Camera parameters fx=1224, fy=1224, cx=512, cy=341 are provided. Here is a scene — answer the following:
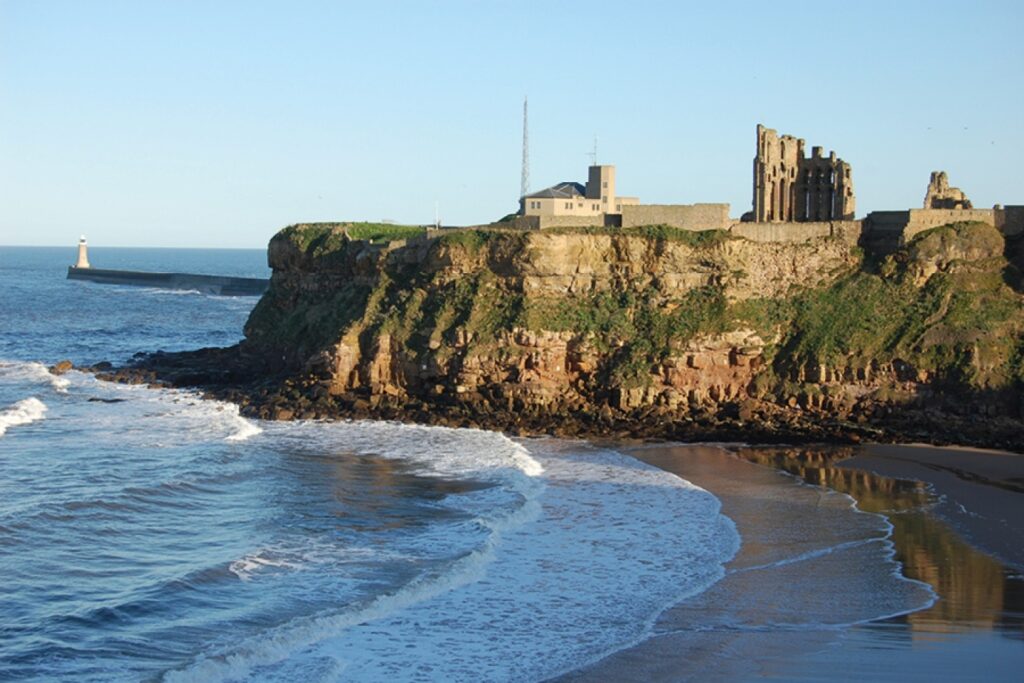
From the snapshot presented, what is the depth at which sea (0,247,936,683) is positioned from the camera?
18.1 meters

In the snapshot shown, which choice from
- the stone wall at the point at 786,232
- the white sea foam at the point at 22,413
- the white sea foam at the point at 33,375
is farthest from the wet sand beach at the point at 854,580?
the white sea foam at the point at 33,375

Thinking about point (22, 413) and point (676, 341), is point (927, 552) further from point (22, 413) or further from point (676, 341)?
point (22, 413)

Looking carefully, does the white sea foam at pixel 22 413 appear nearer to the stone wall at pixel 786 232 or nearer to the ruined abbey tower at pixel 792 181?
the stone wall at pixel 786 232

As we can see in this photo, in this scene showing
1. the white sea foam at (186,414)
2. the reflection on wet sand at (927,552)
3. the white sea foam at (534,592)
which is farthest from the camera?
the white sea foam at (186,414)

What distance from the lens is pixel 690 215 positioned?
137 ft

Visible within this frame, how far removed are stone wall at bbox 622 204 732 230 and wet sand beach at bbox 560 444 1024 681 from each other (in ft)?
39.4

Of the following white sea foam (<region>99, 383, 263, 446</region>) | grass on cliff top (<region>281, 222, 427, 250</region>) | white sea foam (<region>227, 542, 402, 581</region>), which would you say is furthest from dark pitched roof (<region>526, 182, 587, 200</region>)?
white sea foam (<region>227, 542, 402, 581</region>)

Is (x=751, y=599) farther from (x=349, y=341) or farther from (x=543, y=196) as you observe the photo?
(x=543, y=196)

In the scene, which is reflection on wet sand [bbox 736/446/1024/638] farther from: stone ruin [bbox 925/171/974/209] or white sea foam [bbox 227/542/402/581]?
stone ruin [bbox 925/171/974/209]

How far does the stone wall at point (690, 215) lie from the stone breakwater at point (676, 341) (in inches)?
39.6

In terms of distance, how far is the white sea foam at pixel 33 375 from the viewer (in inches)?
1762

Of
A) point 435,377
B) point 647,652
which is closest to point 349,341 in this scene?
point 435,377

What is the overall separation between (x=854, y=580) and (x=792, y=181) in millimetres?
29580

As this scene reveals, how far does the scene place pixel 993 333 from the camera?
1460 inches
